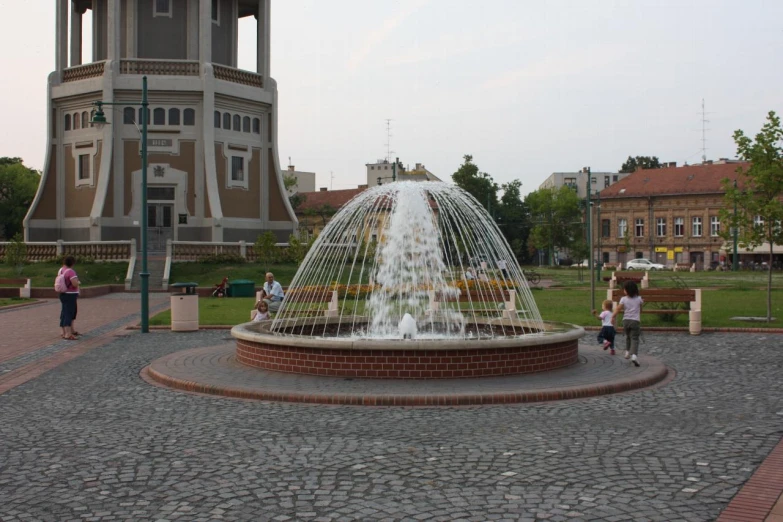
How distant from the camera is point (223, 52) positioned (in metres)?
56.2

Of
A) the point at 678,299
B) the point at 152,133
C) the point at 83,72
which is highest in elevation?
the point at 83,72

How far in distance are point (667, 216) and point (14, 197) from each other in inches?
2767

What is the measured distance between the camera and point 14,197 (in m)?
84.9

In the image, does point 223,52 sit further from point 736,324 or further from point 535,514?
point 535,514

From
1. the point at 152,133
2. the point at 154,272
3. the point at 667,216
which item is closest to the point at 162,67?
the point at 152,133

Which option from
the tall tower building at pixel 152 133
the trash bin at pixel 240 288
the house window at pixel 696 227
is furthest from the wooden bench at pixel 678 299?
the house window at pixel 696 227

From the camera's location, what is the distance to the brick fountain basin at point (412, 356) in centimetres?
1180

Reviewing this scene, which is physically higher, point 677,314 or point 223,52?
point 223,52

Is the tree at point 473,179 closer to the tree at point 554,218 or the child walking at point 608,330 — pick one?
the tree at point 554,218

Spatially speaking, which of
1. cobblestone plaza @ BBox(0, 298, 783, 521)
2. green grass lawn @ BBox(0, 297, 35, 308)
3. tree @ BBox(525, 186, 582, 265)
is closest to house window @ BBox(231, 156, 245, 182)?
green grass lawn @ BBox(0, 297, 35, 308)

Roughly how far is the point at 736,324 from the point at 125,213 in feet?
133

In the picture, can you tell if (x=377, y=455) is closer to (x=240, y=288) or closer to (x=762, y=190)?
(x=762, y=190)

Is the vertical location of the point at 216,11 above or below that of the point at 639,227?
above

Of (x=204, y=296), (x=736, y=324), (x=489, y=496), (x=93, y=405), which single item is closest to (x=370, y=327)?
(x=93, y=405)
